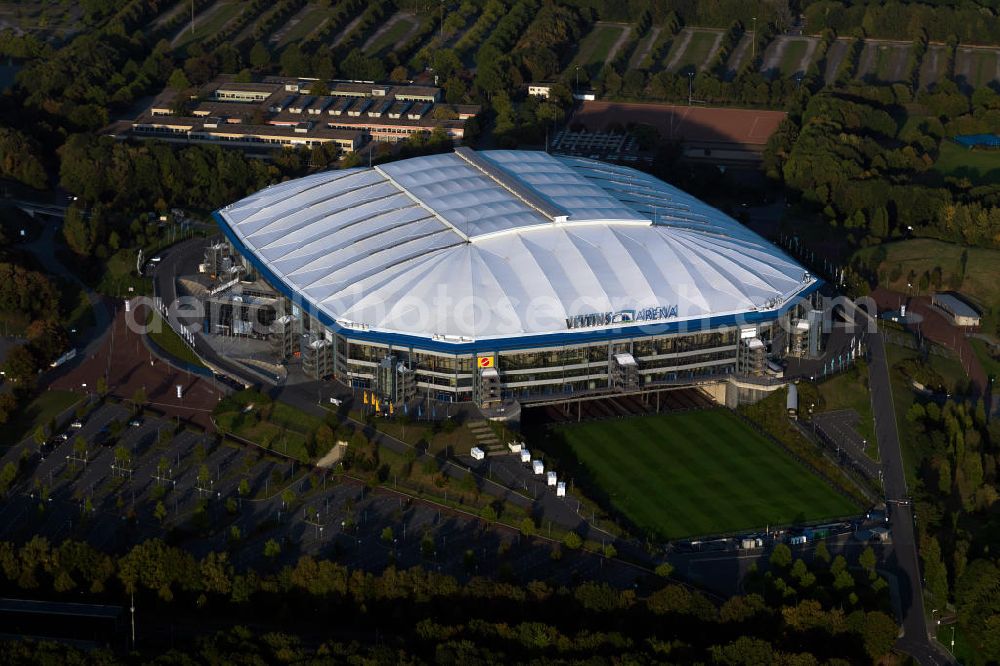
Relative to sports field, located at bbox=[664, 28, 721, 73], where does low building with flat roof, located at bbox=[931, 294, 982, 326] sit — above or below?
→ below

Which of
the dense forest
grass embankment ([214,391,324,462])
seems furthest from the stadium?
the dense forest

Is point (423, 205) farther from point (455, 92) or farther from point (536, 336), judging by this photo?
point (455, 92)

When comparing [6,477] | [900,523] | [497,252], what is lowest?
[900,523]

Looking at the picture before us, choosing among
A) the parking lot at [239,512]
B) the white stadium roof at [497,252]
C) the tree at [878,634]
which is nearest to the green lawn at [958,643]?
the tree at [878,634]

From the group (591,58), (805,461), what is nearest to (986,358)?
A: (805,461)

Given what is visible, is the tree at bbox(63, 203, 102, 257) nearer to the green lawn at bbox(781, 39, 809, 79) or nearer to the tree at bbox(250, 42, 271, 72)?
the tree at bbox(250, 42, 271, 72)

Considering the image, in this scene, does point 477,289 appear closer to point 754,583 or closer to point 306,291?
point 306,291

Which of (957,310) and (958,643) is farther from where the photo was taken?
(957,310)
